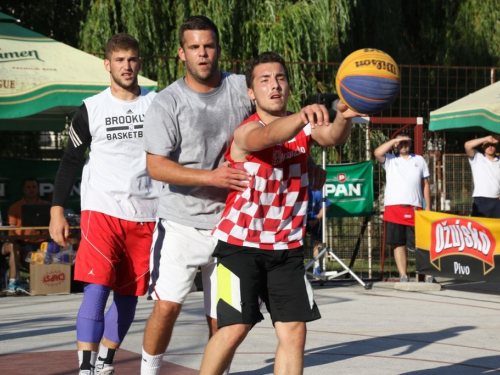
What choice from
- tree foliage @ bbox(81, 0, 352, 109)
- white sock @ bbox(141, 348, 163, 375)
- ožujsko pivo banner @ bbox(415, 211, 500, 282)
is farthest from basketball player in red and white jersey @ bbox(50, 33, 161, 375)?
tree foliage @ bbox(81, 0, 352, 109)

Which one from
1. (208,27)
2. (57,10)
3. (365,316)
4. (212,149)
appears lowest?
(365,316)

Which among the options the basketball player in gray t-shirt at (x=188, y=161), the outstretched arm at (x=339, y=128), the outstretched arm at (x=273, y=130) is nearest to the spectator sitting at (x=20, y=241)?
the basketball player in gray t-shirt at (x=188, y=161)

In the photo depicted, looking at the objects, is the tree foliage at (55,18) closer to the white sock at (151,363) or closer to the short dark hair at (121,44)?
the short dark hair at (121,44)

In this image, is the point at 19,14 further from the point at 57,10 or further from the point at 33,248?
the point at 33,248

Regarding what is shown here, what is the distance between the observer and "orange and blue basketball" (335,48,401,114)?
4449 millimetres

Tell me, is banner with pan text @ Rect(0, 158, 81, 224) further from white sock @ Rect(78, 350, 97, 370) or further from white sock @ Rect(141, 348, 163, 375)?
white sock @ Rect(141, 348, 163, 375)

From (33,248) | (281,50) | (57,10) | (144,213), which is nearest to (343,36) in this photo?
(281,50)

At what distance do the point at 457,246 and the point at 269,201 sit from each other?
794 cm

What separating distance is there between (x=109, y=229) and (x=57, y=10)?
13.5 meters

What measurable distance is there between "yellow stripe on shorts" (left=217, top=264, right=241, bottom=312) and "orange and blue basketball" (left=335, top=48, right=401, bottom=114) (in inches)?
44.2

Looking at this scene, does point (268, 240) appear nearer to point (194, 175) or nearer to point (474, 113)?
point (194, 175)

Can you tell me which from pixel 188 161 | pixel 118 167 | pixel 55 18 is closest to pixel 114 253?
pixel 118 167

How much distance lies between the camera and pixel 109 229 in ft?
19.8

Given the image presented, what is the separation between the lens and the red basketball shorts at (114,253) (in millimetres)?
5926
